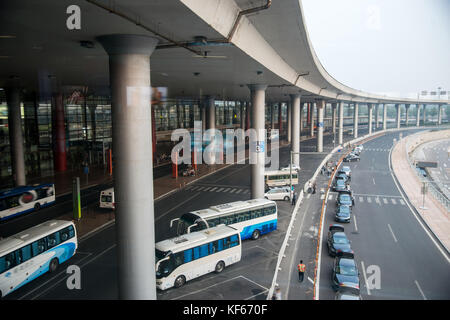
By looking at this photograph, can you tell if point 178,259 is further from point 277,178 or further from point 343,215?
point 277,178

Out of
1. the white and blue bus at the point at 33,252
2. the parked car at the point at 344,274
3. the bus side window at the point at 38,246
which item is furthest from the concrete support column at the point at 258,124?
the bus side window at the point at 38,246

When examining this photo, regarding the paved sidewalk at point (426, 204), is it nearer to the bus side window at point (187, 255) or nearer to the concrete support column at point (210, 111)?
the bus side window at point (187, 255)

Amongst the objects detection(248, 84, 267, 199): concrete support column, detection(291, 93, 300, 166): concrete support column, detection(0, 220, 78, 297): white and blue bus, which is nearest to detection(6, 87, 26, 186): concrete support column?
detection(0, 220, 78, 297): white and blue bus

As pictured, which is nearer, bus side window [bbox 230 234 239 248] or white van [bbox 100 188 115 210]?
bus side window [bbox 230 234 239 248]

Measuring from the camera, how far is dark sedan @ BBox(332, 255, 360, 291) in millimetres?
12758

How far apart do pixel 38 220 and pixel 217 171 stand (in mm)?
19218

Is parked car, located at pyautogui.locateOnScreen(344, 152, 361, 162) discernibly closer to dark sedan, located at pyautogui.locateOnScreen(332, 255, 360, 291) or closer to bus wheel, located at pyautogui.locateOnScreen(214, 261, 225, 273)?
dark sedan, located at pyautogui.locateOnScreen(332, 255, 360, 291)

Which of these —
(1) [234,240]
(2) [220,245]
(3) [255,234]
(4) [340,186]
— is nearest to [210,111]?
(4) [340,186]

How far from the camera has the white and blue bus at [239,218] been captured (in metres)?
16.6

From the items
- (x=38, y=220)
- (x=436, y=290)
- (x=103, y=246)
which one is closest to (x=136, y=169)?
(x=103, y=246)

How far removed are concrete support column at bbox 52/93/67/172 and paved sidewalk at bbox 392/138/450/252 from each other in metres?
29.0

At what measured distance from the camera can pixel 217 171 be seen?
1464 inches

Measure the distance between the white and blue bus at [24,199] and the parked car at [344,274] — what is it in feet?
56.9

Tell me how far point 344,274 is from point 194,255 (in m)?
5.43
